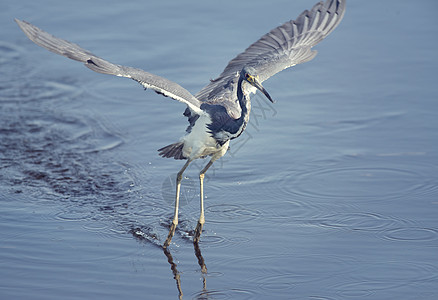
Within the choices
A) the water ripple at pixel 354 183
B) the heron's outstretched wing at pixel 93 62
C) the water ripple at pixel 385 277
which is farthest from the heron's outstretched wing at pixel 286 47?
the water ripple at pixel 385 277

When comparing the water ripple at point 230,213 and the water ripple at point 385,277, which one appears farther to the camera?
the water ripple at point 230,213

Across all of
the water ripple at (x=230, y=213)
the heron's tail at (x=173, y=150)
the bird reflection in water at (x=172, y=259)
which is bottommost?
the bird reflection in water at (x=172, y=259)

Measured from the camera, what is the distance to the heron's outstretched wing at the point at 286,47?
8.54 m

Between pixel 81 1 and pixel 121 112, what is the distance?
4.75 meters

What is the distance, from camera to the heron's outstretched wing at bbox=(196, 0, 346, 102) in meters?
8.54

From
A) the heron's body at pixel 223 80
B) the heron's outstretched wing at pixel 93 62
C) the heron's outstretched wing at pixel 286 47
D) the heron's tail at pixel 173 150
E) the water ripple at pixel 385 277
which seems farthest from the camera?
the heron's outstretched wing at pixel 286 47

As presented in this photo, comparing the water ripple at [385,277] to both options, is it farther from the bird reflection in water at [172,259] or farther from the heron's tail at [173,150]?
the heron's tail at [173,150]

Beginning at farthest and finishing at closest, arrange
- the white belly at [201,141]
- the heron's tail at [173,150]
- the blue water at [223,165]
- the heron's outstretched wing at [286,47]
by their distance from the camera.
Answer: the heron's outstretched wing at [286,47]
the heron's tail at [173,150]
the white belly at [201,141]
the blue water at [223,165]

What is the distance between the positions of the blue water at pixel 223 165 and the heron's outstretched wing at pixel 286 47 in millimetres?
1069

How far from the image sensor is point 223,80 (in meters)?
8.85

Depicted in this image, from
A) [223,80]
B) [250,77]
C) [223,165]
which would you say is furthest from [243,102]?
[223,165]

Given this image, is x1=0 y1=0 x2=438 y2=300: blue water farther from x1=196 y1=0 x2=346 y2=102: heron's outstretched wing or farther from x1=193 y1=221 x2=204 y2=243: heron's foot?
x1=196 y1=0 x2=346 y2=102: heron's outstretched wing

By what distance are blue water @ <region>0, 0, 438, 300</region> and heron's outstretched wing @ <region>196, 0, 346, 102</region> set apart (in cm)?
107

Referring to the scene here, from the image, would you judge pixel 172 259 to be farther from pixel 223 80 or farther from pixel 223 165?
pixel 223 80
